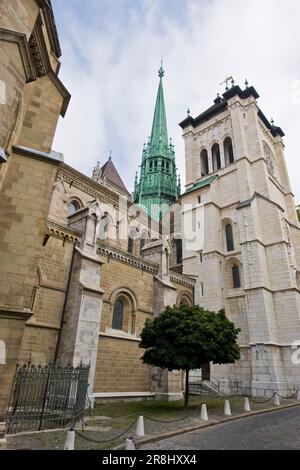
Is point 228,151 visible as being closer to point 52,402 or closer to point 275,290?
point 275,290

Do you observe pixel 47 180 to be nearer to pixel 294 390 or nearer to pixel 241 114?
pixel 294 390

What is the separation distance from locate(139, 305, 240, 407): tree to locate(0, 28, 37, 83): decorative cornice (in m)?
10.7

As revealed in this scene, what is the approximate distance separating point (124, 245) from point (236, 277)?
9.64 m

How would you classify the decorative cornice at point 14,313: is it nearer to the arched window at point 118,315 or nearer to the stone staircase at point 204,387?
the arched window at point 118,315

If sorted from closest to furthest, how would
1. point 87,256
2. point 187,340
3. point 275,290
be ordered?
1. point 187,340
2. point 87,256
3. point 275,290

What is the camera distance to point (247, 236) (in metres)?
22.8

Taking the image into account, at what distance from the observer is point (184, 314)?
13359mm

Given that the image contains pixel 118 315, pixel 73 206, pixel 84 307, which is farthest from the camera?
pixel 73 206

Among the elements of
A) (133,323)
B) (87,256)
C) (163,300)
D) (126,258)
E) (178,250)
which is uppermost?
(178,250)

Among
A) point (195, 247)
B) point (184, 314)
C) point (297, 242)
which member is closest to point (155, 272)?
point (184, 314)

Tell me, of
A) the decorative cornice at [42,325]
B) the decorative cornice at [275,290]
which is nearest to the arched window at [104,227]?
the decorative cornice at [42,325]

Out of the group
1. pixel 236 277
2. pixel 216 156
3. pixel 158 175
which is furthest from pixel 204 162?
pixel 236 277

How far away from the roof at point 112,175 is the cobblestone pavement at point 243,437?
26.7m

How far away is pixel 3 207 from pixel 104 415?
8416mm
